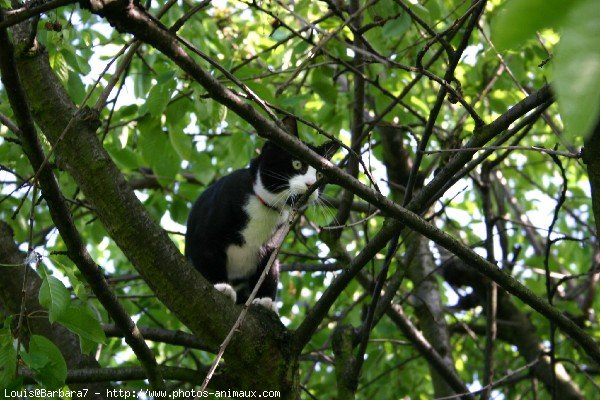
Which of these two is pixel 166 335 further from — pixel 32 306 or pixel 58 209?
pixel 58 209

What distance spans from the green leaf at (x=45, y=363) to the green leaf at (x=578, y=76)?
62.1 inches

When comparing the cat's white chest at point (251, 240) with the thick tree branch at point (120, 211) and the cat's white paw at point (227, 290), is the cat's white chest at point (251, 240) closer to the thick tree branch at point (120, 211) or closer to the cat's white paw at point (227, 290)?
the cat's white paw at point (227, 290)

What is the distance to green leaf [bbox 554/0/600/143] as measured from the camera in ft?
1.80

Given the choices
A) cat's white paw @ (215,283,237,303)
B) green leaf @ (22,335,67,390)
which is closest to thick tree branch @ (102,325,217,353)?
cat's white paw @ (215,283,237,303)

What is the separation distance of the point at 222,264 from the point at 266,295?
34 centimetres

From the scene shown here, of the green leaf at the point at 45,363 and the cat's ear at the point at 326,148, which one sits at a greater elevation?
the cat's ear at the point at 326,148

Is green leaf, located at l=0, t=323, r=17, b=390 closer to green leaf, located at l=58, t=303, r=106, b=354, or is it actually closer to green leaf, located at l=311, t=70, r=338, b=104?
green leaf, located at l=58, t=303, r=106, b=354

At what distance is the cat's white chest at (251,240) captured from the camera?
4.14 metres

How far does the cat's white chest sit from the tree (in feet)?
0.85

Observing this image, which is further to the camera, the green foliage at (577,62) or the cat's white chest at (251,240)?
the cat's white chest at (251,240)

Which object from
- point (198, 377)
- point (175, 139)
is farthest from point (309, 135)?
point (198, 377)

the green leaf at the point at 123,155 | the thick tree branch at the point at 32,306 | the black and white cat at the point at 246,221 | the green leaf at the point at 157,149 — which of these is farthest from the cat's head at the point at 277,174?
the thick tree branch at the point at 32,306

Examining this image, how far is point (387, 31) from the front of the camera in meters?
3.17

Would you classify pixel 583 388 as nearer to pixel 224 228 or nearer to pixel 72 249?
pixel 224 228
